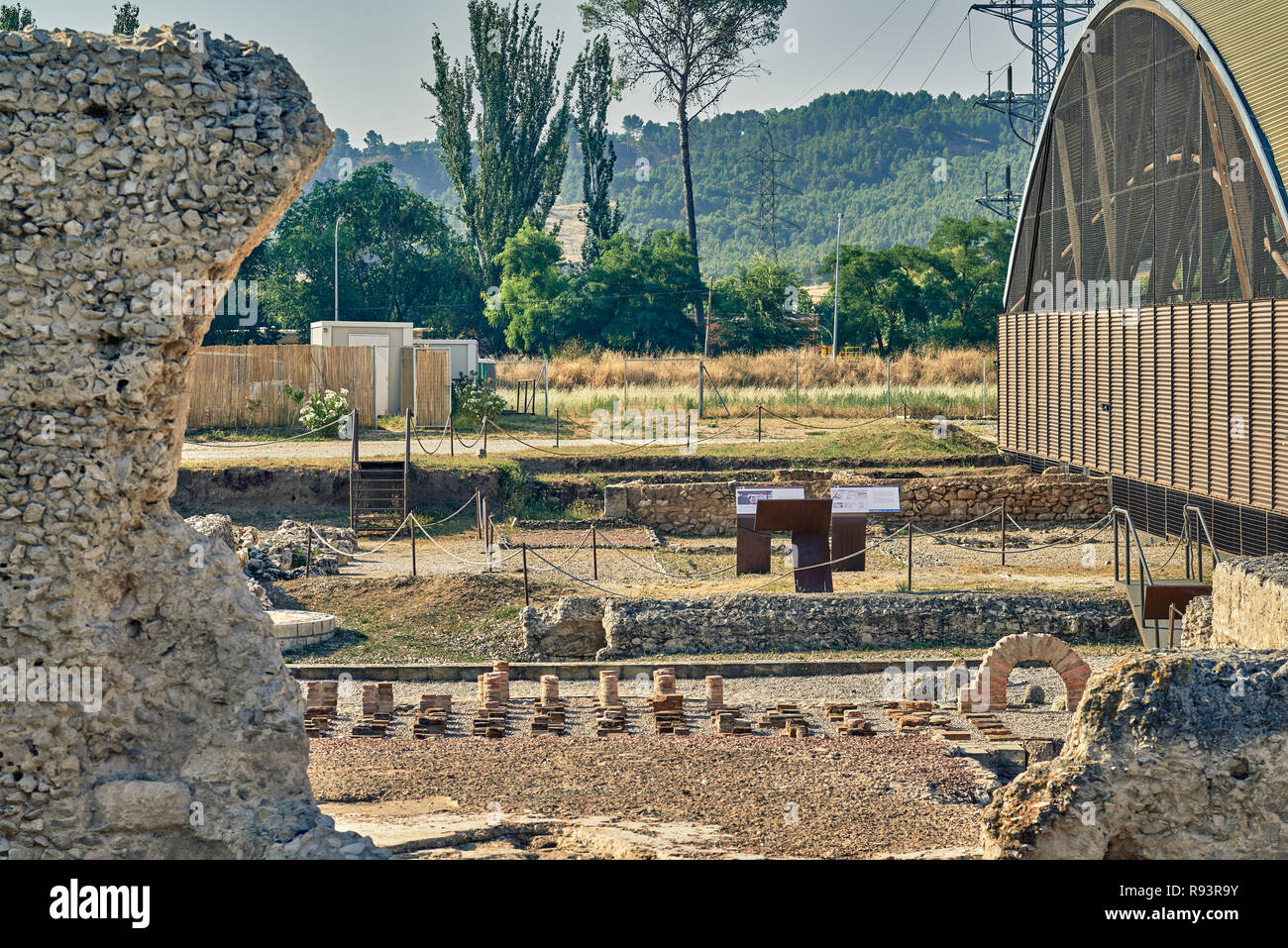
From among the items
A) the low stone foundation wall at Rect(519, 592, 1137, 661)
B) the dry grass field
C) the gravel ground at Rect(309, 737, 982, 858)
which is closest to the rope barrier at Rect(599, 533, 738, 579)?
the low stone foundation wall at Rect(519, 592, 1137, 661)

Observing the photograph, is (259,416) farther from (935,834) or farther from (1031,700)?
(935,834)

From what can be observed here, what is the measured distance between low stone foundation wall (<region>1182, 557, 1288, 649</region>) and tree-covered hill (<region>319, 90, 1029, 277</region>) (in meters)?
105

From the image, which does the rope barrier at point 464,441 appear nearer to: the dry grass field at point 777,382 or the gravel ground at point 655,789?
the dry grass field at point 777,382

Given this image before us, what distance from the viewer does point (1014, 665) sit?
12.7 metres

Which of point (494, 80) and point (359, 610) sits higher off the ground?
point (494, 80)

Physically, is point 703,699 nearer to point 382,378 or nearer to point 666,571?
point 666,571

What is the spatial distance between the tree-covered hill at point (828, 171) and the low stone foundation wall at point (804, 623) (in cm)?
10355

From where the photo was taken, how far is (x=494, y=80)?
5341 centimetres

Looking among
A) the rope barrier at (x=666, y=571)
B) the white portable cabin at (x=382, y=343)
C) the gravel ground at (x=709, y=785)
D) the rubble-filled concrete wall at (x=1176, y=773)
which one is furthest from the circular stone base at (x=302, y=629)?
the white portable cabin at (x=382, y=343)

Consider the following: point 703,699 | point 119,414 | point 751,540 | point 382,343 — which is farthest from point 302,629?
point 382,343

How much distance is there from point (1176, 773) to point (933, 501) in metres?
18.6

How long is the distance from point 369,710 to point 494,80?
149 ft

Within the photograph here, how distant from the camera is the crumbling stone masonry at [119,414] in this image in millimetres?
6625
